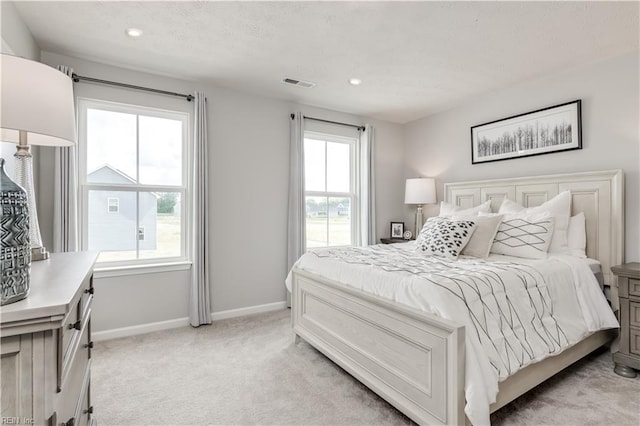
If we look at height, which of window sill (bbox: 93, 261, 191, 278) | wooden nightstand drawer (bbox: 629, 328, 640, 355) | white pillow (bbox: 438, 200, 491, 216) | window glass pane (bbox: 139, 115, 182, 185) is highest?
Answer: window glass pane (bbox: 139, 115, 182, 185)

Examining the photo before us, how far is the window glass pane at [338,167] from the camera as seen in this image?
14.5 ft

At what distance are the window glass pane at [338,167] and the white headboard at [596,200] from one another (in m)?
2.06

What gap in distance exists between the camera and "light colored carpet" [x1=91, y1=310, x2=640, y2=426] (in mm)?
1830

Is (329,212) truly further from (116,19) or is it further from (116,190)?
(116,19)

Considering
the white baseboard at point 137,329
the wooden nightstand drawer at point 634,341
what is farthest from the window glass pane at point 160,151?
the wooden nightstand drawer at point 634,341

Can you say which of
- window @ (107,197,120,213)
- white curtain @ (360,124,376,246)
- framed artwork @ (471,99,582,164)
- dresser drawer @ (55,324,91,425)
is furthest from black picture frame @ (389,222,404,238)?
dresser drawer @ (55,324,91,425)

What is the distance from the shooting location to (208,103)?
135 inches

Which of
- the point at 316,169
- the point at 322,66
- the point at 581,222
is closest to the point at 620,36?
the point at 581,222

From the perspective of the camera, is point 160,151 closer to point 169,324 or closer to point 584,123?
point 169,324

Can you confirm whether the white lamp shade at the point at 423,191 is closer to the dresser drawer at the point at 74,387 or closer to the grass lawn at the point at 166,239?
the grass lawn at the point at 166,239

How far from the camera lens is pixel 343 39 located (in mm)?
2539

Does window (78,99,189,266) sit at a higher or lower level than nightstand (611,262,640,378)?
higher

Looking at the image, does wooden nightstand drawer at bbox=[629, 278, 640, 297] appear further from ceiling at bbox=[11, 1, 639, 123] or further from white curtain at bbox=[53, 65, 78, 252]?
white curtain at bbox=[53, 65, 78, 252]

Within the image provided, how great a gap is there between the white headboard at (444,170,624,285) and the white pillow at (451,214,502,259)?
30.5 inches
